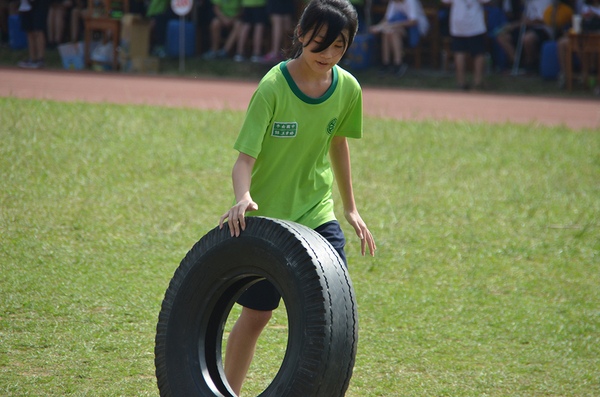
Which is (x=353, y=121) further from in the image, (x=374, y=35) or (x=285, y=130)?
(x=374, y=35)

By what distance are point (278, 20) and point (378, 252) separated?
400 inches

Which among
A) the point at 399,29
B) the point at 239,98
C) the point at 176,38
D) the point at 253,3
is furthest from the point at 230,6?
the point at 239,98

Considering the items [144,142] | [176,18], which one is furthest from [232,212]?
[176,18]

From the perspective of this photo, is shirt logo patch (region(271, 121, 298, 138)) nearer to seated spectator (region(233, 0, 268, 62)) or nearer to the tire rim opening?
the tire rim opening

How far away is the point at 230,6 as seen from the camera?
1455 cm

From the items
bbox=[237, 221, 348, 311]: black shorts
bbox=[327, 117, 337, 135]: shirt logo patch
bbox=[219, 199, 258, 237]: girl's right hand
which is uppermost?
bbox=[327, 117, 337, 135]: shirt logo patch

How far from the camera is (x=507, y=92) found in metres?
13.0

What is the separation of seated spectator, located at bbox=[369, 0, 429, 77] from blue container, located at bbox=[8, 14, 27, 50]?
8.50 metres

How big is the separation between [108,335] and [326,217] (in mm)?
1429

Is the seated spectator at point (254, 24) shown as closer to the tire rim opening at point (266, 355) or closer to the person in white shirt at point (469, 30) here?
the person in white shirt at point (469, 30)

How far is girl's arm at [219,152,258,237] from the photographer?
7.25 ft

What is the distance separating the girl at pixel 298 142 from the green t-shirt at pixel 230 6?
1260 centimetres

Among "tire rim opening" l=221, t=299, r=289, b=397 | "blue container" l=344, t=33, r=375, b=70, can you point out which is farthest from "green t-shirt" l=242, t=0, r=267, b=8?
"tire rim opening" l=221, t=299, r=289, b=397

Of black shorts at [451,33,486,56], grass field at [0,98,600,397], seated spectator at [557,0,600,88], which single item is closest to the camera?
grass field at [0,98,600,397]
